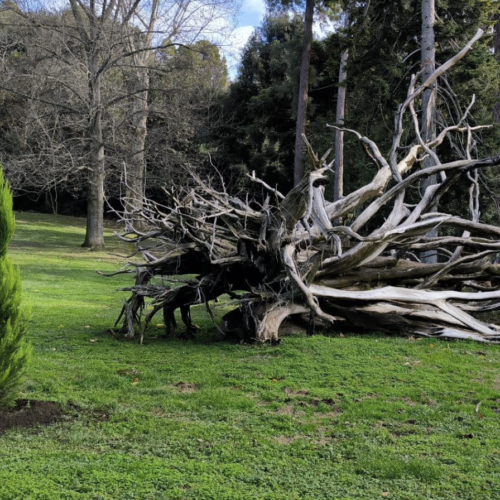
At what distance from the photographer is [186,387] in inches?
231

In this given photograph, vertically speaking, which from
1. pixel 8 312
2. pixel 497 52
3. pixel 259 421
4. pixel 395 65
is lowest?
pixel 259 421

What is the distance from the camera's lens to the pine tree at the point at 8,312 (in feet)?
13.8

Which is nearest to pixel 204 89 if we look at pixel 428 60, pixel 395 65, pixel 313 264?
pixel 395 65

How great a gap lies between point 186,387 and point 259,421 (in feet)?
4.01

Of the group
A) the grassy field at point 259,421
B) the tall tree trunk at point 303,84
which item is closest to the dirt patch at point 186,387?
the grassy field at point 259,421

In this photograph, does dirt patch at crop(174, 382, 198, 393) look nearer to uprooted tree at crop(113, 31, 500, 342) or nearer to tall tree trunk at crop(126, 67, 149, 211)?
uprooted tree at crop(113, 31, 500, 342)

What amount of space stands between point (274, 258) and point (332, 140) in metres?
14.6

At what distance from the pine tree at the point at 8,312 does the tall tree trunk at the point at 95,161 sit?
51.4 ft

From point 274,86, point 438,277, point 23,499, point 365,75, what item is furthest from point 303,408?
point 274,86

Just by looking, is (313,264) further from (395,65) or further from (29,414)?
A: (395,65)

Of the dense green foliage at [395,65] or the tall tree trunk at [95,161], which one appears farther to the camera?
the tall tree trunk at [95,161]

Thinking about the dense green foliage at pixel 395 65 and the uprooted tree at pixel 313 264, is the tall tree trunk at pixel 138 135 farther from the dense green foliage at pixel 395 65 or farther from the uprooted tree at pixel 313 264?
the uprooted tree at pixel 313 264

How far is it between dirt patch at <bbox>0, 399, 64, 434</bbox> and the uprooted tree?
9.25 feet

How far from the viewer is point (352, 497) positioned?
3.53 meters
